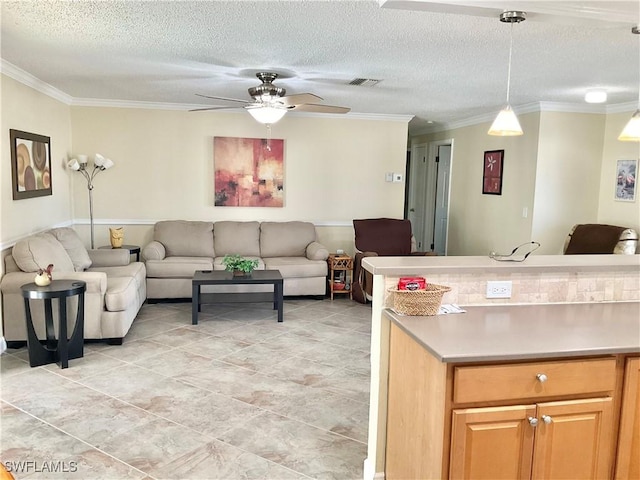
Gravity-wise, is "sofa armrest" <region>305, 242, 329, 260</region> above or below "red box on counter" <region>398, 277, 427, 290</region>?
below

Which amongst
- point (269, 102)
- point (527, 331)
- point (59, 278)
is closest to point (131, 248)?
point (59, 278)

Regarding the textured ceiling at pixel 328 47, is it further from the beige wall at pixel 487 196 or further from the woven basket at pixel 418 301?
the woven basket at pixel 418 301

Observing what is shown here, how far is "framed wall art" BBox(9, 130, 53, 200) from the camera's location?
440cm

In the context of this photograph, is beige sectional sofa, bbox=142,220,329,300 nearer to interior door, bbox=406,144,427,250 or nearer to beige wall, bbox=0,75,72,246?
beige wall, bbox=0,75,72,246

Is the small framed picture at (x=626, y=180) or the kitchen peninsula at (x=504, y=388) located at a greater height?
the small framed picture at (x=626, y=180)

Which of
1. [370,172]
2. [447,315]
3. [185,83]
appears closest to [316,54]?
[185,83]

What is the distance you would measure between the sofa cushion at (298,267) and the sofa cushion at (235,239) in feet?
1.15

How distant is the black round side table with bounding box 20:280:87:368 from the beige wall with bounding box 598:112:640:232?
539cm

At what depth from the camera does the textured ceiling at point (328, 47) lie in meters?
2.76

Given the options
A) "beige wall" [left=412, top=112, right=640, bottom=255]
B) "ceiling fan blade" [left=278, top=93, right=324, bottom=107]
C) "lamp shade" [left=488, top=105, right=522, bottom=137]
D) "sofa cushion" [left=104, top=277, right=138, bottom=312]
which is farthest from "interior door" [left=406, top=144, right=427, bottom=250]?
"lamp shade" [left=488, top=105, right=522, bottom=137]

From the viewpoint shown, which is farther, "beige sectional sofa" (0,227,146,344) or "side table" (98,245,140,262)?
"side table" (98,245,140,262)

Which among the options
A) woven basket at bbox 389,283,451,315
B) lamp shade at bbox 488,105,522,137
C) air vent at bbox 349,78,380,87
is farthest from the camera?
air vent at bbox 349,78,380,87

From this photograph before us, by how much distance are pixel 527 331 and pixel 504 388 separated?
1.07 feet

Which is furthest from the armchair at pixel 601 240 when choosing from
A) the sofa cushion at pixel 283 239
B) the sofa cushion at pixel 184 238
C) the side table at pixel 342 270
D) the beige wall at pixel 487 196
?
the sofa cushion at pixel 184 238
